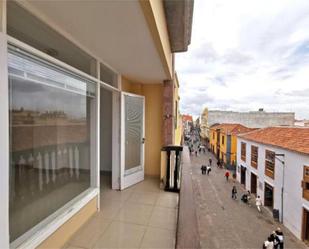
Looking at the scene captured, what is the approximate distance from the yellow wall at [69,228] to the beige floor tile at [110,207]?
0.18m

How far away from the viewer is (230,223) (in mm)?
8297

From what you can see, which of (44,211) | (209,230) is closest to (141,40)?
(44,211)

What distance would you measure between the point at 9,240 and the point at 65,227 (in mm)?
713

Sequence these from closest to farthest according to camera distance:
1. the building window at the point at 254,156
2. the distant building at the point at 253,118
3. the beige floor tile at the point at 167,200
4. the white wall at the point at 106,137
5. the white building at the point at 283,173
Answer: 1. the beige floor tile at the point at 167,200
2. the white wall at the point at 106,137
3. the white building at the point at 283,173
4. the building window at the point at 254,156
5. the distant building at the point at 253,118

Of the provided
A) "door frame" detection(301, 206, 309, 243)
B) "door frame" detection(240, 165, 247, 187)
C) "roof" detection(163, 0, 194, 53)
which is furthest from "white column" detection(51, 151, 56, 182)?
"door frame" detection(240, 165, 247, 187)

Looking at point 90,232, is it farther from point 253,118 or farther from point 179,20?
point 253,118

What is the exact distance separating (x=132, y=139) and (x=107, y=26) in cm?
264

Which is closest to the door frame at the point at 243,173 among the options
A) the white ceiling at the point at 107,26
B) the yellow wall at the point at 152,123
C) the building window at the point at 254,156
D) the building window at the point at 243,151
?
the building window at the point at 243,151

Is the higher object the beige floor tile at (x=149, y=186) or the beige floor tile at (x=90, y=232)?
the beige floor tile at (x=149, y=186)

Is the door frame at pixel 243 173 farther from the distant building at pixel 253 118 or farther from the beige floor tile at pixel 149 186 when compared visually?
the distant building at pixel 253 118

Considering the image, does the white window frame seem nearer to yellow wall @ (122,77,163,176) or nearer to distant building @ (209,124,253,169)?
yellow wall @ (122,77,163,176)

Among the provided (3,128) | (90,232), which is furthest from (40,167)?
(90,232)

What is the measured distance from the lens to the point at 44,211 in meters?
2.02

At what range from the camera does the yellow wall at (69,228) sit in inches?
75.9
